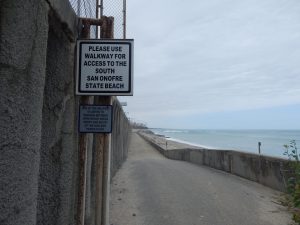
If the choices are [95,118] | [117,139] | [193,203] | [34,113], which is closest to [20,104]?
[34,113]

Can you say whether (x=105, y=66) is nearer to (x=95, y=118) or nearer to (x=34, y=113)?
(x=95, y=118)

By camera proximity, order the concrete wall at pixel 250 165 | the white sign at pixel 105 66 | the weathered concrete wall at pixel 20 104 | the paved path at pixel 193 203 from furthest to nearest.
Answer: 1. the concrete wall at pixel 250 165
2. the paved path at pixel 193 203
3. the white sign at pixel 105 66
4. the weathered concrete wall at pixel 20 104

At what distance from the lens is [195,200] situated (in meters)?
8.30

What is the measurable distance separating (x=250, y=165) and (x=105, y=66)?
914 cm

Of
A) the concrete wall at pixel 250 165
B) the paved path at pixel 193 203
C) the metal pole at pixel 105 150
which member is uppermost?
the metal pole at pixel 105 150

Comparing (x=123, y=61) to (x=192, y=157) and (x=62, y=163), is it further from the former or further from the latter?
(x=192, y=157)

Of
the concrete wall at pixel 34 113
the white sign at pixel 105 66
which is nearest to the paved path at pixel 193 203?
the white sign at pixel 105 66

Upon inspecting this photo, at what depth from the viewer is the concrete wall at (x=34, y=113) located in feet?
6.97

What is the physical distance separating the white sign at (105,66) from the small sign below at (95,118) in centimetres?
18

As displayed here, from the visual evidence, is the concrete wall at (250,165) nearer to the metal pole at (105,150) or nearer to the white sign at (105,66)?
the metal pole at (105,150)

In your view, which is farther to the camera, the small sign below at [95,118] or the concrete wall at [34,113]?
the small sign below at [95,118]

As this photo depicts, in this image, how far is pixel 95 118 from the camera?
13.0 ft

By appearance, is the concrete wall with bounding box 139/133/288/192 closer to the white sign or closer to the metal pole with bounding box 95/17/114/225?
the metal pole with bounding box 95/17/114/225

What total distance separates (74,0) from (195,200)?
18.8 ft
